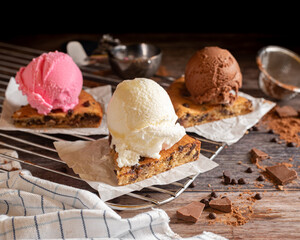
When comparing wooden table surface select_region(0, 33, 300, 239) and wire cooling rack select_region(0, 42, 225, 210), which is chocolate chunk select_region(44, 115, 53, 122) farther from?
wooden table surface select_region(0, 33, 300, 239)

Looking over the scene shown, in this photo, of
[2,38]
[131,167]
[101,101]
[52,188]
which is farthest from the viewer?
[2,38]

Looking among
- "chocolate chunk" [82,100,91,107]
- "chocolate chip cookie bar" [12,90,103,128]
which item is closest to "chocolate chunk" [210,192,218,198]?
"chocolate chip cookie bar" [12,90,103,128]

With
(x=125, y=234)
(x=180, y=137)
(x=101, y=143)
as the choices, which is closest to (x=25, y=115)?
(x=101, y=143)

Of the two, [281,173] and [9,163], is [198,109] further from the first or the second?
[9,163]

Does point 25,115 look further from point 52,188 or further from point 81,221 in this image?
point 81,221

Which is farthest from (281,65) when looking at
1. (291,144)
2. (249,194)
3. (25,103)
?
(25,103)

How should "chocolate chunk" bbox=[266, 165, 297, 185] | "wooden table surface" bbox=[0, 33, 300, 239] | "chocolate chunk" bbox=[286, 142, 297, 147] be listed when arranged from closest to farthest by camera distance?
1. "wooden table surface" bbox=[0, 33, 300, 239]
2. "chocolate chunk" bbox=[266, 165, 297, 185]
3. "chocolate chunk" bbox=[286, 142, 297, 147]
